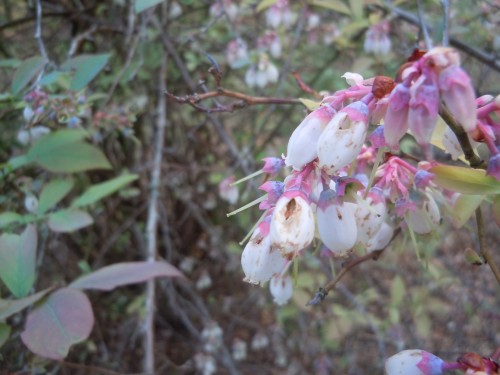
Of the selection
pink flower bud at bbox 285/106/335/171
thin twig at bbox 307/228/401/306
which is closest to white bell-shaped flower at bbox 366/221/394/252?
thin twig at bbox 307/228/401/306

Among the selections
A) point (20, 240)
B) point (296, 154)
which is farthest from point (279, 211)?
point (20, 240)

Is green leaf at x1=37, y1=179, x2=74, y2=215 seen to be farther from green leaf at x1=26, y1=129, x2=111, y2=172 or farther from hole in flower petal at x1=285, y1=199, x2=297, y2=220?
hole in flower petal at x1=285, y1=199, x2=297, y2=220

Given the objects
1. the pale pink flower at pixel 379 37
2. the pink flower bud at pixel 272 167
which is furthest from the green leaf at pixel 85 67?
the pale pink flower at pixel 379 37

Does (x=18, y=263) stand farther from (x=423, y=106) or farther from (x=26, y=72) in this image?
(x=423, y=106)

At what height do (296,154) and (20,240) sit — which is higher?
(296,154)

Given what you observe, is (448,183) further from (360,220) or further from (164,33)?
(164,33)

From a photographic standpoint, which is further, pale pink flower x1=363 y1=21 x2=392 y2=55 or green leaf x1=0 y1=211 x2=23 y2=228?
pale pink flower x1=363 y1=21 x2=392 y2=55
